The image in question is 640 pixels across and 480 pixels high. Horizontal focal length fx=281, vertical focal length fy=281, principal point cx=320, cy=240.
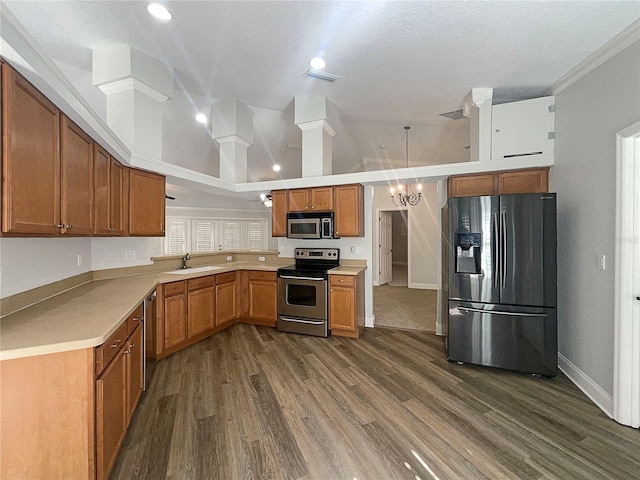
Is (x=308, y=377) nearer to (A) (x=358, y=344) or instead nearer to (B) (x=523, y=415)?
(A) (x=358, y=344)

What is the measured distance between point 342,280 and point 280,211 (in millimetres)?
1460

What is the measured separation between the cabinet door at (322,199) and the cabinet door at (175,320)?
6.90ft

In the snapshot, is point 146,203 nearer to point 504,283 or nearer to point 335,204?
point 335,204

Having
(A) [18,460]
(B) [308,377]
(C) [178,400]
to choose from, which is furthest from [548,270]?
(A) [18,460]

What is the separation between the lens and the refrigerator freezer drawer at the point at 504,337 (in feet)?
8.89

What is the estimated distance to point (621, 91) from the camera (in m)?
2.18

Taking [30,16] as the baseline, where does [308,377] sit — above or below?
below

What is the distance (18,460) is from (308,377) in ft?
6.49

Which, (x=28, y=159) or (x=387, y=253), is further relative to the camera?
(x=387, y=253)

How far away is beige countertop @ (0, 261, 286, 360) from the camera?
4.24 ft

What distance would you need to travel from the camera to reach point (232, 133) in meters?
4.29

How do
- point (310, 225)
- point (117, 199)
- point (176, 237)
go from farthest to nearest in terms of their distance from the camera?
1. point (176, 237)
2. point (310, 225)
3. point (117, 199)

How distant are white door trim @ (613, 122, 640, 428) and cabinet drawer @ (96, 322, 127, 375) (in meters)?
3.46

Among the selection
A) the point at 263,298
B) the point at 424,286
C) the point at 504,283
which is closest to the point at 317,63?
the point at 504,283
